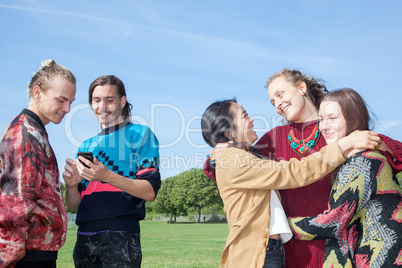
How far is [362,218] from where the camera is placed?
311 cm

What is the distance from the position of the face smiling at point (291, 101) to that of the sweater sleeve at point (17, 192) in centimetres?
235

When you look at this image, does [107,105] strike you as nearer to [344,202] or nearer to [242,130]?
[242,130]

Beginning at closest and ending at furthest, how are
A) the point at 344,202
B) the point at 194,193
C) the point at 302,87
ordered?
the point at 344,202
the point at 302,87
the point at 194,193

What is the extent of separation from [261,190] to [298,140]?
0.80m

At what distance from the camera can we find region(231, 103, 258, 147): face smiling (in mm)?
3654

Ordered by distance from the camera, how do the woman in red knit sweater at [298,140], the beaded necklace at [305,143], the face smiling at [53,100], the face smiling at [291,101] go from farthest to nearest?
the face smiling at [291,101] < the beaded necklace at [305,143] < the face smiling at [53,100] < the woman in red knit sweater at [298,140]

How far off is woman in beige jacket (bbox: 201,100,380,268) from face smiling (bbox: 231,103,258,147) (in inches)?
8.2

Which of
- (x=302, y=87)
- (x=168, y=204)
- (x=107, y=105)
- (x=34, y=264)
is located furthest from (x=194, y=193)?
(x=34, y=264)

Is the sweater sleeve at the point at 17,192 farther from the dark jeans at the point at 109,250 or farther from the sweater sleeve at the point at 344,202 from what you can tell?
the sweater sleeve at the point at 344,202

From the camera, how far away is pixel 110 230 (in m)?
3.73

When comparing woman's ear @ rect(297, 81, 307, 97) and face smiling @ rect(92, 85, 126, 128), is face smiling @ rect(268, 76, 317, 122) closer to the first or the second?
woman's ear @ rect(297, 81, 307, 97)

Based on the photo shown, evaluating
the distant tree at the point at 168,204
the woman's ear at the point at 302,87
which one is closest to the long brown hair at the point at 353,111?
the woman's ear at the point at 302,87

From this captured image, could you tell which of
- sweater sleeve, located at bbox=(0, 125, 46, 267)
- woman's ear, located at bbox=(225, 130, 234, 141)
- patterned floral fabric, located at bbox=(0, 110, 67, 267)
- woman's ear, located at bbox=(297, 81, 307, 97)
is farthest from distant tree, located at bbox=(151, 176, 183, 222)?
sweater sleeve, located at bbox=(0, 125, 46, 267)

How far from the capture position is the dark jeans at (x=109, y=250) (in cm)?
363
